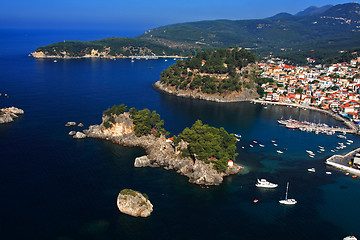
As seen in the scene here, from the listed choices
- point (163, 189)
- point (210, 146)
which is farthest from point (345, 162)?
point (163, 189)

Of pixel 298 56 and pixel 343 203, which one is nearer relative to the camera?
pixel 343 203

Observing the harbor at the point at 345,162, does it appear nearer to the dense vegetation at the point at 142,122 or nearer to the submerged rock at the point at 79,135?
the dense vegetation at the point at 142,122

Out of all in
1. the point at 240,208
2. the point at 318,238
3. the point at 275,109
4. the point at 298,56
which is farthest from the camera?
the point at 298,56

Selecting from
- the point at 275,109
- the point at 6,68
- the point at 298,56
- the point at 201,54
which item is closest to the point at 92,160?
the point at 275,109

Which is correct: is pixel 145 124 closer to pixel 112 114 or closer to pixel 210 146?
pixel 112 114

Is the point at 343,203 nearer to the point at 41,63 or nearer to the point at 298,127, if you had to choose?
the point at 298,127

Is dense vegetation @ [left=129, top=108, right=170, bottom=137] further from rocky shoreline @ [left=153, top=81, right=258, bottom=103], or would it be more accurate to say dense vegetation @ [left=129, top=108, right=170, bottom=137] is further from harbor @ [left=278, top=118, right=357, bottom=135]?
rocky shoreline @ [left=153, top=81, right=258, bottom=103]
